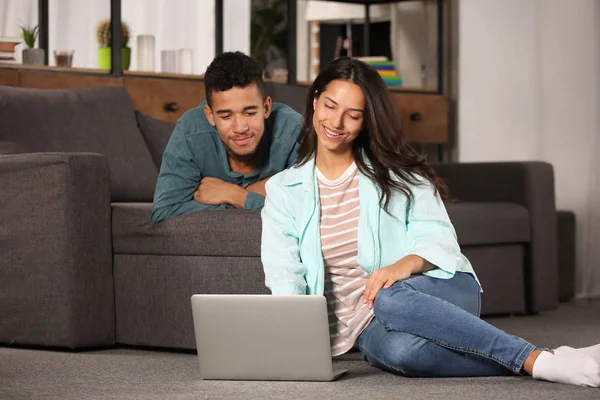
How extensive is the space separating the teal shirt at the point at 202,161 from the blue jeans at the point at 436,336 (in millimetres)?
686

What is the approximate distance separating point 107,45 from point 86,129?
2.42 ft

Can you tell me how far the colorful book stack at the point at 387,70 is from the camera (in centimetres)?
486

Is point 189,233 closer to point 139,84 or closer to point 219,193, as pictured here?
point 219,193

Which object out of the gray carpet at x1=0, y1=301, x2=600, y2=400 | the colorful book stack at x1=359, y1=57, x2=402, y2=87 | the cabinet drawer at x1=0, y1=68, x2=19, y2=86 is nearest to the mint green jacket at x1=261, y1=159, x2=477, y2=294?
the gray carpet at x1=0, y1=301, x2=600, y2=400

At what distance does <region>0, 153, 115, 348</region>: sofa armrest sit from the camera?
2795 millimetres

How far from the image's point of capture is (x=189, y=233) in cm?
279

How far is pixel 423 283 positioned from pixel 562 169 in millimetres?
2466

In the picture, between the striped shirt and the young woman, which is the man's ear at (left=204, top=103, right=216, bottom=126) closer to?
the young woman

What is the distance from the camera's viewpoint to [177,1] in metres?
4.61

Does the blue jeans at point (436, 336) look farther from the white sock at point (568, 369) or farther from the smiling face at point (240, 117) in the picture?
the smiling face at point (240, 117)

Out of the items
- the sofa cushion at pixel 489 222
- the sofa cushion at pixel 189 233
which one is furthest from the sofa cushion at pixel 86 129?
the sofa cushion at pixel 489 222

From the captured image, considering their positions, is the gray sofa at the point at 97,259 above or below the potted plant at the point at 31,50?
below

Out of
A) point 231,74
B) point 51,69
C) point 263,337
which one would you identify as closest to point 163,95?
point 51,69

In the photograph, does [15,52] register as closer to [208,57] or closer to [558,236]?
[208,57]
